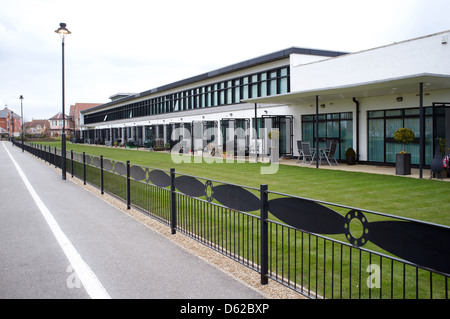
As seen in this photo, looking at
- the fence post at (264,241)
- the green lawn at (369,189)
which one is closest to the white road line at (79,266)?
the fence post at (264,241)

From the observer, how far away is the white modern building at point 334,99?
53.6 feet

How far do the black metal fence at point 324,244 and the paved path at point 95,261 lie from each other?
569 mm

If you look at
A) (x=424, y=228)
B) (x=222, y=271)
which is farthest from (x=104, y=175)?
(x=424, y=228)

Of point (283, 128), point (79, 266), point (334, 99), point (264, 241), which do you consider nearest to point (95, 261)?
point (79, 266)

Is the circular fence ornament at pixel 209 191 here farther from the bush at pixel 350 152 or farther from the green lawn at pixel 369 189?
the bush at pixel 350 152

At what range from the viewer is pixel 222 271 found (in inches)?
205

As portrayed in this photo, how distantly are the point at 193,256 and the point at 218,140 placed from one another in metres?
27.1

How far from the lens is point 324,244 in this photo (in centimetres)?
428

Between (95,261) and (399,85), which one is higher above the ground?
(399,85)

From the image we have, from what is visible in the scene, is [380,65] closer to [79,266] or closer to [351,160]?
[351,160]

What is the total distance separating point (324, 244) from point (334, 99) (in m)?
18.4

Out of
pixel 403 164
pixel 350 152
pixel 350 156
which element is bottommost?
pixel 403 164

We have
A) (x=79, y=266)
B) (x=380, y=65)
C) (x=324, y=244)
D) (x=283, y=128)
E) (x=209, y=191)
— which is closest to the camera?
(x=324, y=244)

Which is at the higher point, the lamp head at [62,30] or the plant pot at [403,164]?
the lamp head at [62,30]
